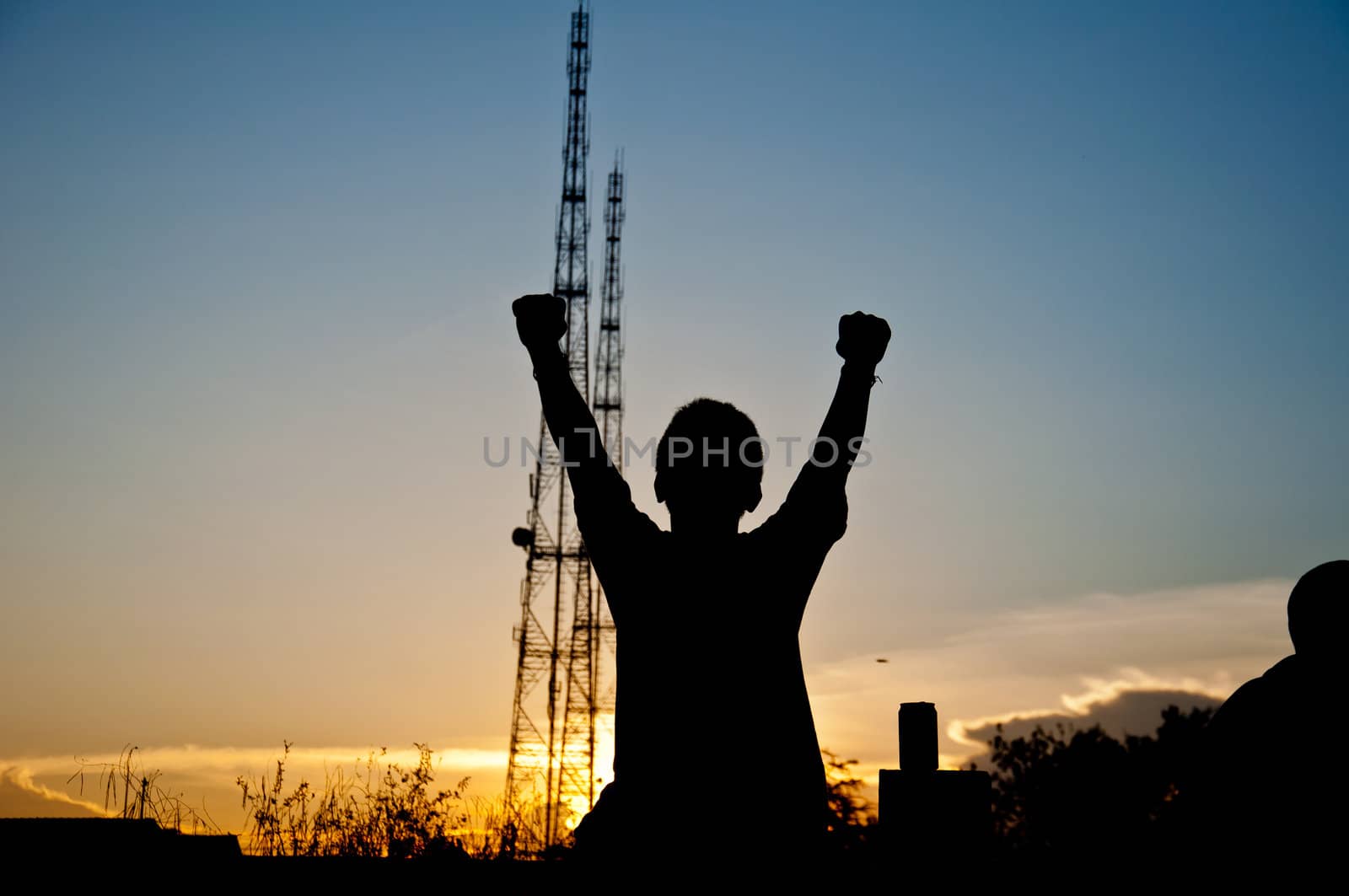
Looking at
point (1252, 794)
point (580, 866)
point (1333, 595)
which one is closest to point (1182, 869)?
point (1252, 794)

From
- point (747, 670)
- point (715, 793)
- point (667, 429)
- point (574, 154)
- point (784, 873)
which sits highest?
point (574, 154)

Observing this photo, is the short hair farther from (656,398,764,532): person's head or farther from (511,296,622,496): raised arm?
(511,296,622,496): raised arm

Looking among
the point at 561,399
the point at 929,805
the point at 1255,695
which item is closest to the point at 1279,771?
the point at 1255,695

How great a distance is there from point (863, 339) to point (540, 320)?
0.71 metres

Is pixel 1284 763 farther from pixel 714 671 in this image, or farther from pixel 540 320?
pixel 540 320

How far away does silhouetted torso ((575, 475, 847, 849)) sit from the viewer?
2240 mm

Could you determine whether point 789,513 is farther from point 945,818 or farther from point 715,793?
point 945,818

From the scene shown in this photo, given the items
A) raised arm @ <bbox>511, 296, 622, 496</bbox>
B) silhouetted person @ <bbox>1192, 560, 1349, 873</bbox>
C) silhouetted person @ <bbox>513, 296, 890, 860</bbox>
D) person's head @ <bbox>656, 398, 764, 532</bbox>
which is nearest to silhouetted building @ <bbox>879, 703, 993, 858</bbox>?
silhouetted person @ <bbox>1192, 560, 1349, 873</bbox>

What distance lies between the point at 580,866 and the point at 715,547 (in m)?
0.66

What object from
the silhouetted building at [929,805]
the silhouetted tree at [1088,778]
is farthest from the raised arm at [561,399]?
the silhouetted tree at [1088,778]

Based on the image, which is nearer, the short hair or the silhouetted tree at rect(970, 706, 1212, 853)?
the short hair

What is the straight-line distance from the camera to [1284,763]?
11.7 ft

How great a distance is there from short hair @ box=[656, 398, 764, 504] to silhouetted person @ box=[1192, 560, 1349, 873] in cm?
206

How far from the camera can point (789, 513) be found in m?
2.38
